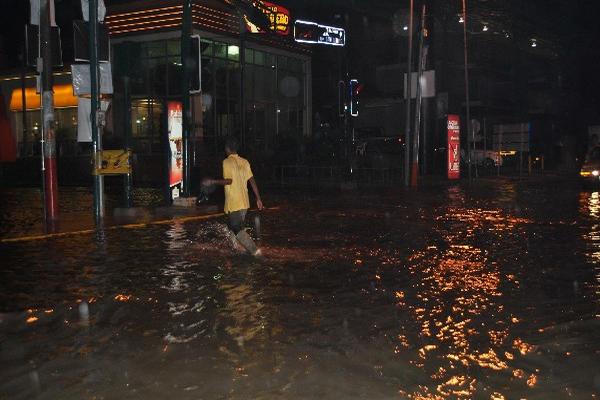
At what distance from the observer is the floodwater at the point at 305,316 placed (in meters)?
5.03

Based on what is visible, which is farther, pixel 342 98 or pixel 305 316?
pixel 342 98

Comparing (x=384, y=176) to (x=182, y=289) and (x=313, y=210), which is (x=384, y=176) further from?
(x=182, y=289)

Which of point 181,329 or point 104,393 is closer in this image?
point 104,393

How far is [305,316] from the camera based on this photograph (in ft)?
23.0

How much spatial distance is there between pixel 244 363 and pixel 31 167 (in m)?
36.5

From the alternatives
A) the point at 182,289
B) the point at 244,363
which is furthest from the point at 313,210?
the point at 244,363

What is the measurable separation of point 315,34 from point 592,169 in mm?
11851

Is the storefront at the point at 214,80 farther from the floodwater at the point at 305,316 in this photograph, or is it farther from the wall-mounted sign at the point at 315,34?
the floodwater at the point at 305,316

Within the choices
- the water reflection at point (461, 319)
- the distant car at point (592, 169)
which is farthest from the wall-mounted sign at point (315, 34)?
the water reflection at point (461, 319)

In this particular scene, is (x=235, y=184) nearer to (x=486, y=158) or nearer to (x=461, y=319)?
(x=461, y=319)

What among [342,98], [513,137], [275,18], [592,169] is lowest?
[592,169]

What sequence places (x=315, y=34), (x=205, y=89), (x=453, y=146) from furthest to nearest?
(x=453, y=146), (x=205, y=89), (x=315, y=34)

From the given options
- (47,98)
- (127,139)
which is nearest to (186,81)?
(127,139)

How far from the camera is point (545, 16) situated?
151 ft
